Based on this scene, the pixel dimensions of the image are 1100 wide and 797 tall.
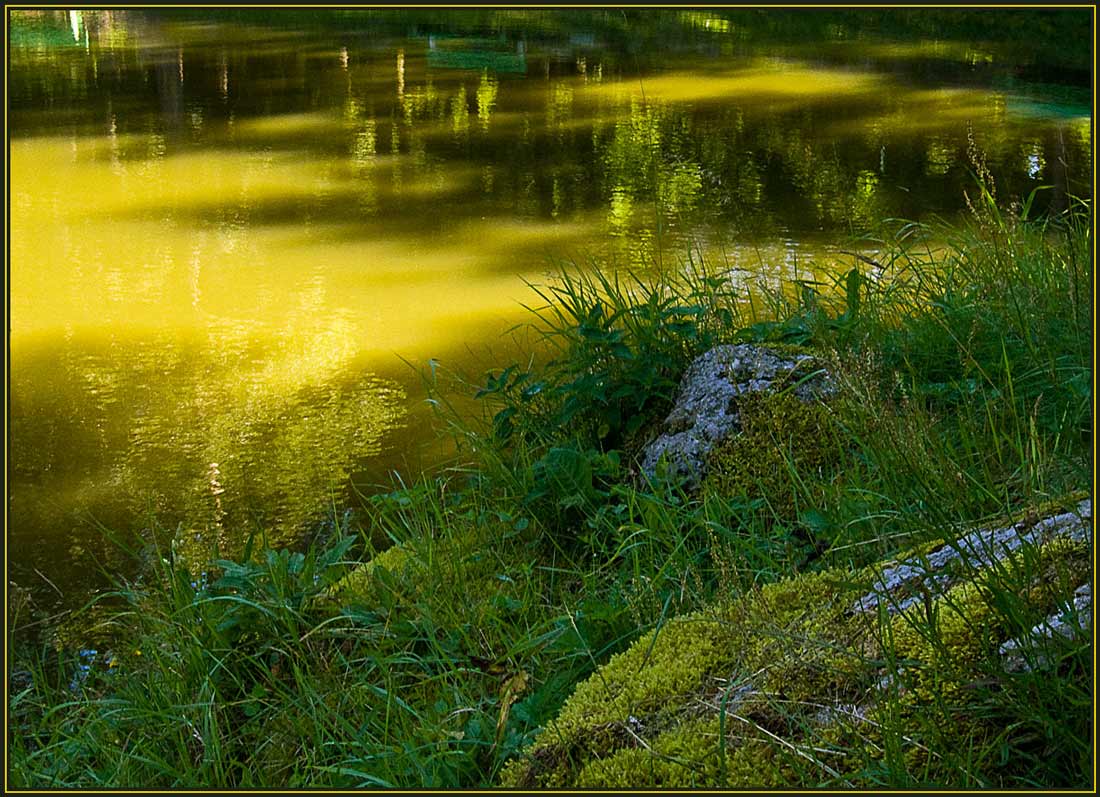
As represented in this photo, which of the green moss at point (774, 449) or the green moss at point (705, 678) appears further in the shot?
the green moss at point (774, 449)

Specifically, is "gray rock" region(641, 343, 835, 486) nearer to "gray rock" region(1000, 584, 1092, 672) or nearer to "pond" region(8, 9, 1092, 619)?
"pond" region(8, 9, 1092, 619)

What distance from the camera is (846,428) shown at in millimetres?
2994

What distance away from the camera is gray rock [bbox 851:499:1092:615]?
6.57ft

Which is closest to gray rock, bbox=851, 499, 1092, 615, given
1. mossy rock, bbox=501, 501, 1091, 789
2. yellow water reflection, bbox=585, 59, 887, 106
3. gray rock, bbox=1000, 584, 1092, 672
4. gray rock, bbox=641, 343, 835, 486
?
mossy rock, bbox=501, 501, 1091, 789

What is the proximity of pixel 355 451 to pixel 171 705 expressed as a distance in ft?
7.01

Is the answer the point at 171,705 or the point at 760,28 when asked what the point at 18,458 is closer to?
the point at 171,705

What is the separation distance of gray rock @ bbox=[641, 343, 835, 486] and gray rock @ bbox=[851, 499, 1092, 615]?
1151mm

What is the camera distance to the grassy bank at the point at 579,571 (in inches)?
91.4

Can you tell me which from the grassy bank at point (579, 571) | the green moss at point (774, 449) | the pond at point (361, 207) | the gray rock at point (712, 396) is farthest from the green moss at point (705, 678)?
the pond at point (361, 207)

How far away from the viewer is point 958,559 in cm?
212

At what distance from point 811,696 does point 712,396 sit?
1.58 m

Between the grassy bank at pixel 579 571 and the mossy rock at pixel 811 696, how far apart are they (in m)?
0.03

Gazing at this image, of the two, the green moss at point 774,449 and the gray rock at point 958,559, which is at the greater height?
the gray rock at point 958,559

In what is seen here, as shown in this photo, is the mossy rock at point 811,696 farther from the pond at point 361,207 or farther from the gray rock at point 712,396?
the pond at point 361,207
